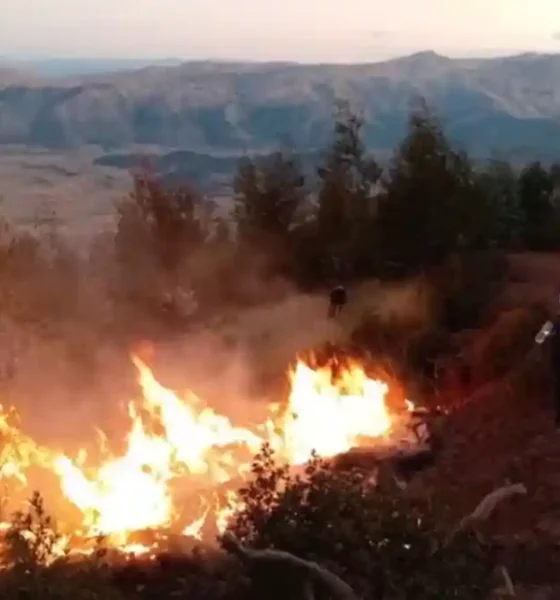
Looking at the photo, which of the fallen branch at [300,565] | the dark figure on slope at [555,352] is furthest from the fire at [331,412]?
the fallen branch at [300,565]

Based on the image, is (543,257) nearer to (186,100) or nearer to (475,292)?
(475,292)

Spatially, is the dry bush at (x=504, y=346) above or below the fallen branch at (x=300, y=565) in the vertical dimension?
below

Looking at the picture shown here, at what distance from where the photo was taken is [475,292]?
52.0ft

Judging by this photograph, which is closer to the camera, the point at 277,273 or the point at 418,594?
the point at 418,594

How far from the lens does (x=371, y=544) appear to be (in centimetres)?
625

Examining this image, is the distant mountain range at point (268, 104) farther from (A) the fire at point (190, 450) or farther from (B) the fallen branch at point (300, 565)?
(B) the fallen branch at point (300, 565)

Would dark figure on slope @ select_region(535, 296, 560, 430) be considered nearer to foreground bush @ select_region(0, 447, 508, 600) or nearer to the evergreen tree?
foreground bush @ select_region(0, 447, 508, 600)

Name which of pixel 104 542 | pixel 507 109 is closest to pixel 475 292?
pixel 104 542

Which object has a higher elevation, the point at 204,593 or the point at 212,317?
the point at 204,593

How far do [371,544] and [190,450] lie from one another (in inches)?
155

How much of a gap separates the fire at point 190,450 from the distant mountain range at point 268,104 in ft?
111

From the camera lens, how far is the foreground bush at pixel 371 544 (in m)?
6.14

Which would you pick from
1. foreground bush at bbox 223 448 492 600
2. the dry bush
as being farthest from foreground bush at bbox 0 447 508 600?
the dry bush

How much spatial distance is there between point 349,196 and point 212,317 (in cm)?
281
